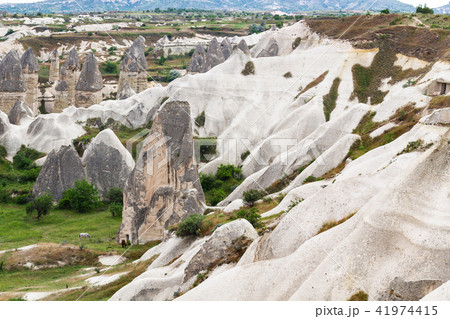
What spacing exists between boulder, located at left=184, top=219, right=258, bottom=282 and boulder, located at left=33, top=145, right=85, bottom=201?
2131 cm

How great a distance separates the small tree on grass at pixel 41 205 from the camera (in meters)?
32.0

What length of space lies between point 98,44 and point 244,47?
145 feet

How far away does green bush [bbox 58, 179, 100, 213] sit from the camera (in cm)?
3391

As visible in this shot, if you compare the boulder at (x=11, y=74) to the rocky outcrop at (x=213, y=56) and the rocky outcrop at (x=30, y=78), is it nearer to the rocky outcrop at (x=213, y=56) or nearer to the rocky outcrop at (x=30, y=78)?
the rocky outcrop at (x=30, y=78)

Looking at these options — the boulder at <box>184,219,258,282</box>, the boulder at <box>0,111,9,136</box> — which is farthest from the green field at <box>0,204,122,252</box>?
the boulder at <box>0,111,9,136</box>

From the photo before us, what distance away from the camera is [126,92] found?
53.9m

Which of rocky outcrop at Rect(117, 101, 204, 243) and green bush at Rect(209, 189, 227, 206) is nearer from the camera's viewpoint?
rocky outcrop at Rect(117, 101, 204, 243)

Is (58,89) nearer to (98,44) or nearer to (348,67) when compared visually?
(348,67)

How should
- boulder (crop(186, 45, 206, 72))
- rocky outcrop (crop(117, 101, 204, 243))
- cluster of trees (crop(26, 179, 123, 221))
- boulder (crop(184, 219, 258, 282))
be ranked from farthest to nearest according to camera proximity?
1. boulder (crop(186, 45, 206, 72))
2. cluster of trees (crop(26, 179, 123, 221))
3. rocky outcrop (crop(117, 101, 204, 243))
4. boulder (crop(184, 219, 258, 282))

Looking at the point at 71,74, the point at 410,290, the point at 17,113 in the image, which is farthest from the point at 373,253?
the point at 71,74

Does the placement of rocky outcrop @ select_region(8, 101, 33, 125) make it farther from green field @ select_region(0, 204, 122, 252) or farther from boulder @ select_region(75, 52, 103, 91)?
green field @ select_region(0, 204, 122, 252)

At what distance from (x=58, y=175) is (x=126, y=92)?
19.8 m
